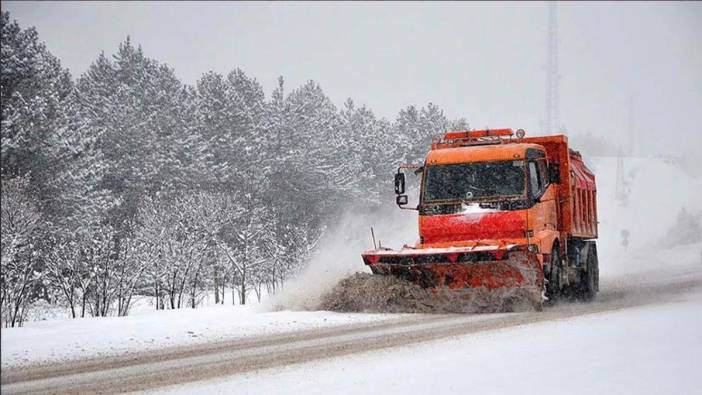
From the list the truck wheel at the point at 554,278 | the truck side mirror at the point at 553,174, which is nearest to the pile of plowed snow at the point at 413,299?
the truck wheel at the point at 554,278

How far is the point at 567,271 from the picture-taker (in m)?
17.2

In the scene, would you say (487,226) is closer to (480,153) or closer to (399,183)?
(480,153)

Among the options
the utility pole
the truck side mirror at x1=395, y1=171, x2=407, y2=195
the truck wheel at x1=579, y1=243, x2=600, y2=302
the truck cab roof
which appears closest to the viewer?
the truck cab roof

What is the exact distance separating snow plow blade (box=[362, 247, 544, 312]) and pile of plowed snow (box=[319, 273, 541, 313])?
17 mm

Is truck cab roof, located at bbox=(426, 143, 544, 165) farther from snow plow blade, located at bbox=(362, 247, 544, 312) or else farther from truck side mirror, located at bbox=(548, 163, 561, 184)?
snow plow blade, located at bbox=(362, 247, 544, 312)

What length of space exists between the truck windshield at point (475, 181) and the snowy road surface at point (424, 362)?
2.89 meters

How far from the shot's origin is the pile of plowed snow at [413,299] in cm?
1479

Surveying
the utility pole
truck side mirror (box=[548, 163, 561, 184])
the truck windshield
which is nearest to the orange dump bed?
truck side mirror (box=[548, 163, 561, 184])

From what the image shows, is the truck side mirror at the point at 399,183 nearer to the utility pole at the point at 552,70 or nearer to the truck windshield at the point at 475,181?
the truck windshield at the point at 475,181

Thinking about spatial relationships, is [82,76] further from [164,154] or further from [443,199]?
[443,199]

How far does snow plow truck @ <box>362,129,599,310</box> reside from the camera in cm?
1443

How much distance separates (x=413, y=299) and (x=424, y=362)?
21.0 feet

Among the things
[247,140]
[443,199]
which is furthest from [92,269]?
[247,140]

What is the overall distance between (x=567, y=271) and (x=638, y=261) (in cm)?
2188
